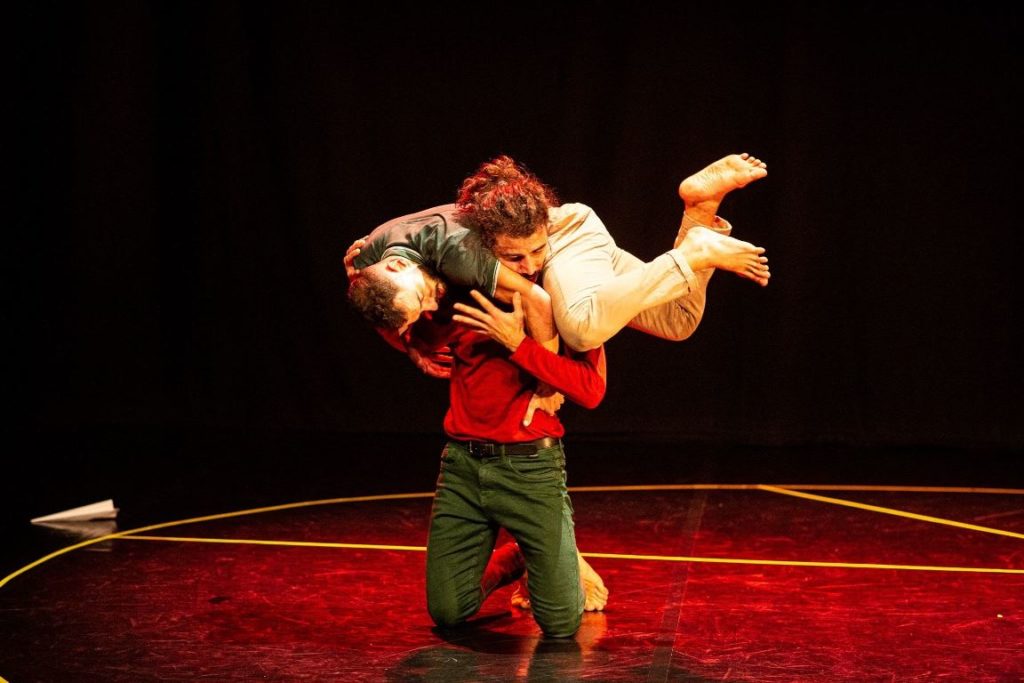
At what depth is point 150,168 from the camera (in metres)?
6.78

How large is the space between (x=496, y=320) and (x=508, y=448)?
1.23 ft

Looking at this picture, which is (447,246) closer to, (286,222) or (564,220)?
(564,220)

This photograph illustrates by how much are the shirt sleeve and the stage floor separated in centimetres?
65

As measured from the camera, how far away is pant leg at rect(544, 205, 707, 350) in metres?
3.09

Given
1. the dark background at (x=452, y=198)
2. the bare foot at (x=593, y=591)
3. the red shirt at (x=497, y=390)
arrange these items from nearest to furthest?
1. the red shirt at (x=497, y=390)
2. the bare foot at (x=593, y=591)
3. the dark background at (x=452, y=198)

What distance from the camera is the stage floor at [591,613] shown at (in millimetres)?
3102

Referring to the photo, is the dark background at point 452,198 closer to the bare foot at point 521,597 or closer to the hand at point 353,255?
the bare foot at point 521,597

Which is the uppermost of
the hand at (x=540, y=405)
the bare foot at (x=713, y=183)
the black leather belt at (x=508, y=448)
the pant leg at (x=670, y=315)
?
the bare foot at (x=713, y=183)

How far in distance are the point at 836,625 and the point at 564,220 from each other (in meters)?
1.33

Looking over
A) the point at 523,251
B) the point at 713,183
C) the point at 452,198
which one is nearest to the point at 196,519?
the point at 523,251

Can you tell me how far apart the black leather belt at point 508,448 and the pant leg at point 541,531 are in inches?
0.7

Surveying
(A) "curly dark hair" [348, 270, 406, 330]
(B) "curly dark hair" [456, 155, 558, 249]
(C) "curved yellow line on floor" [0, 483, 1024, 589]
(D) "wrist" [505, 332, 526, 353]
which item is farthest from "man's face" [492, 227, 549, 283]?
(C) "curved yellow line on floor" [0, 483, 1024, 589]

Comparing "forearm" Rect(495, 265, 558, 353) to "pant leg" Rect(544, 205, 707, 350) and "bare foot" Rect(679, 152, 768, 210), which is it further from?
"bare foot" Rect(679, 152, 768, 210)

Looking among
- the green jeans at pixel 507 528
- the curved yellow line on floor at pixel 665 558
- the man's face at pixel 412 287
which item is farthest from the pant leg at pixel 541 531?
the curved yellow line on floor at pixel 665 558
